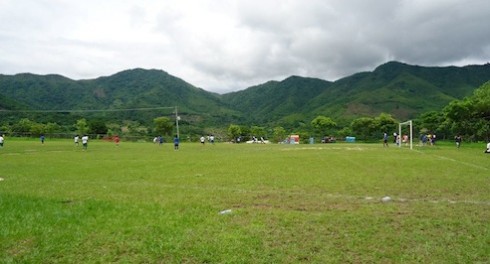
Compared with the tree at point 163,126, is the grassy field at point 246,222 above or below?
below

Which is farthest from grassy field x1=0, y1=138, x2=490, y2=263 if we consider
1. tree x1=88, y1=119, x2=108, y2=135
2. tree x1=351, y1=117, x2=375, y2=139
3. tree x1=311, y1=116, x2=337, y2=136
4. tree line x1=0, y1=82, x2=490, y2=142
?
tree x1=88, y1=119, x2=108, y2=135

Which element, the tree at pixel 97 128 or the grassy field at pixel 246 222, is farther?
the tree at pixel 97 128

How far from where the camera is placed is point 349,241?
752 centimetres

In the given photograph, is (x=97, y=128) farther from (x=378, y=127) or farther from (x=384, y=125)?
(x=384, y=125)

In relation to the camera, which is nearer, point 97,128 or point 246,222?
point 246,222

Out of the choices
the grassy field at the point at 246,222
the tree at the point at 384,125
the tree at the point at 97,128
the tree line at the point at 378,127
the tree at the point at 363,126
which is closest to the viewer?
the grassy field at the point at 246,222

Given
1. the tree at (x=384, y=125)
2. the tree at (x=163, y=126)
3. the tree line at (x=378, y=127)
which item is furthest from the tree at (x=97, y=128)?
the tree at (x=384, y=125)

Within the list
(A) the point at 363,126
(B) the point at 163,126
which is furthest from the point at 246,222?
(B) the point at 163,126

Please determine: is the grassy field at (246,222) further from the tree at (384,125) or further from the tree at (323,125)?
the tree at (323,125)

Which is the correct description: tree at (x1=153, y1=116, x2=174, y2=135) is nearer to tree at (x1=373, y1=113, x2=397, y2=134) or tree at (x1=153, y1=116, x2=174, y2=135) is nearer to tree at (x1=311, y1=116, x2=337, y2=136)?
tree at (x1=311, y1=116, x2=337, y2=136)

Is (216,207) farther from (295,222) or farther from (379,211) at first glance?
(379,211)

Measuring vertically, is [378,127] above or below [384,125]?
below

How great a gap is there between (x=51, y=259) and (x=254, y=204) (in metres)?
6.00

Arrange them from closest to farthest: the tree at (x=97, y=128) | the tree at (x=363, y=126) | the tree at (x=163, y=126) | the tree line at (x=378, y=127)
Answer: the tree line at (x=378, y=127), the tree at (x=363, y=126), the tree at (x=97, y=128), the tree at (x=163, y=126)
